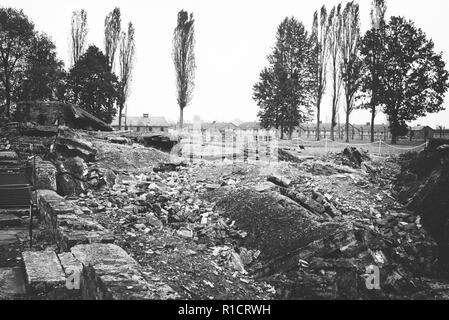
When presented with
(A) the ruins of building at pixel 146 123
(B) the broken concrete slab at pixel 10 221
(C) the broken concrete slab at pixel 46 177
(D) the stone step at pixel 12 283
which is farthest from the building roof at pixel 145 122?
(D) the stone step at pixel 12 283

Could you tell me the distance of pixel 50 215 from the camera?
660cm

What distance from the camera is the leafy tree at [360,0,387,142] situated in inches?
1097

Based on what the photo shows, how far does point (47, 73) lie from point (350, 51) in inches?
961

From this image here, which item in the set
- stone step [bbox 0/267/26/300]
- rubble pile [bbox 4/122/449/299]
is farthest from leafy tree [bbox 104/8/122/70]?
stone step [bbox 0/267/26/300]

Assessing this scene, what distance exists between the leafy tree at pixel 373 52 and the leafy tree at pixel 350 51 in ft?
4.50

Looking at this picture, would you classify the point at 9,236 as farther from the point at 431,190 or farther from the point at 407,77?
the point at 407,77

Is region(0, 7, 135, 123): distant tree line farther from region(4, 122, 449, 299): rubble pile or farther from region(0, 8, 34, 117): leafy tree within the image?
region(4, 122, 449, 299): rubble pile

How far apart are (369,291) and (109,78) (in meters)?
28.1

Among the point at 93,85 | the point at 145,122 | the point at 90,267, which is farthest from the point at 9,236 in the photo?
the point at 145,122

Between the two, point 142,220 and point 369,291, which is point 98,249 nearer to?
point 142,220

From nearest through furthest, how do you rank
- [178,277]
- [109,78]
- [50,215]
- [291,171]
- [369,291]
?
[178,277], [369,291], [50,215], [291,171], [109,78]

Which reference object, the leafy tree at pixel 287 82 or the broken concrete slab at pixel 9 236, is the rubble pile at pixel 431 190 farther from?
the leafy tree at pixel 287 82

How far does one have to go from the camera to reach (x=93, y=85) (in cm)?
2903
